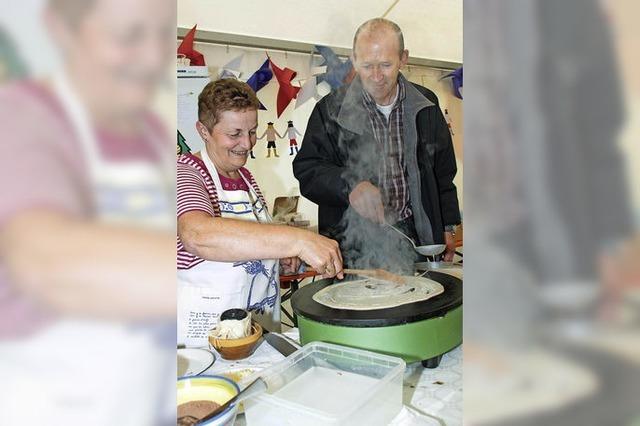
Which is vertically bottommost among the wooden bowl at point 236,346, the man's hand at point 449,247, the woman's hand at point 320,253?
the wooden bowl at point 236,346

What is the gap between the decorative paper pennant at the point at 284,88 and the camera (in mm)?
3422

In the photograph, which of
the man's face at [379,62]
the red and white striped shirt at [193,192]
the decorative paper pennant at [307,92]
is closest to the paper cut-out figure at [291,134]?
the decorative paper pennant at [307,92]

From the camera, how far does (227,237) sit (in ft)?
4.16

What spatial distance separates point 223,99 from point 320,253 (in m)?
0.70

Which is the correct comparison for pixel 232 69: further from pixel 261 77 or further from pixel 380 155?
pixel 380 155

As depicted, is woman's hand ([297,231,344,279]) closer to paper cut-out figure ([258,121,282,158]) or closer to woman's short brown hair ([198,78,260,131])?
woman's short brown hair ([198,78,260,131])

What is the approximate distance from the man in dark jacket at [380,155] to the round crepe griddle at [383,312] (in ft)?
3.15

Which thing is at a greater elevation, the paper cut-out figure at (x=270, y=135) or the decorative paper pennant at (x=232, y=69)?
the decorative paper pennant at (x=232, y=69)

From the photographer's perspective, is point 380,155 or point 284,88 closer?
point 380,155
